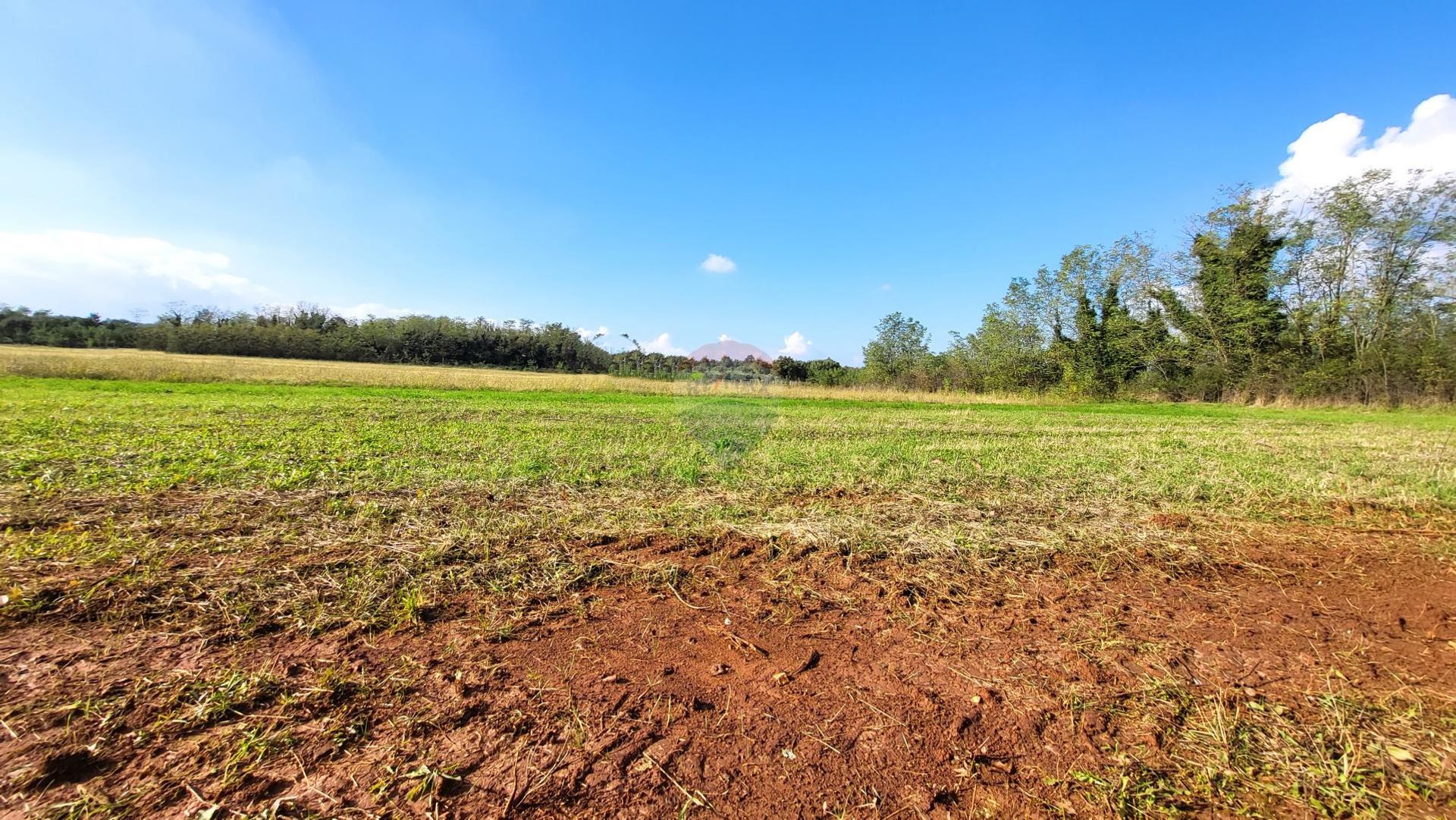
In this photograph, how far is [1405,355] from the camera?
24.9 metres

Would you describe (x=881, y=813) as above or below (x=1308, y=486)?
below

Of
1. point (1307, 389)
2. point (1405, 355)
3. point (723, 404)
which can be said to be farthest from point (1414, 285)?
point (723, 404)

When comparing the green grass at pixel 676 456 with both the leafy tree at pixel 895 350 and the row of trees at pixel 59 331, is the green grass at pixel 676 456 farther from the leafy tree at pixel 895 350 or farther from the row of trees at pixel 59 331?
the row of trees at pixel 59 331

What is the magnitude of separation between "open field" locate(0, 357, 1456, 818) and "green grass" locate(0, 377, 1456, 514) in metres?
0.14

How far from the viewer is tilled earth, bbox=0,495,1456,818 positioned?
5.83 ft

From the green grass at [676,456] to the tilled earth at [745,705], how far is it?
2.73 meters

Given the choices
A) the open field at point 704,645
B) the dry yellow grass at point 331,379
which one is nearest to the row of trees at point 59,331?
the dry yellow grass at point 331,379

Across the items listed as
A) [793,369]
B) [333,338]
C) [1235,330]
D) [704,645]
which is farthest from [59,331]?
[1235,330]

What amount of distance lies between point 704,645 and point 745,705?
1.76 feet

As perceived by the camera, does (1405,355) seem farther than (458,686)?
Yes

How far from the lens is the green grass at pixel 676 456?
585cm

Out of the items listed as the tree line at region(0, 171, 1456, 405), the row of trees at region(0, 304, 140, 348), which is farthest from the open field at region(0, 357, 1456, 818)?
the row of trees at region(0, 304, 140, 348)

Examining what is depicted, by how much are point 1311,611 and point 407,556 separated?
5.91 metres

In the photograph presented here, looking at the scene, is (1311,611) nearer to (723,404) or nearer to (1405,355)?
(723,404)
